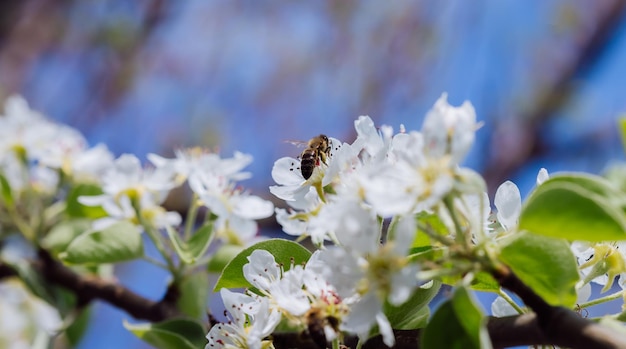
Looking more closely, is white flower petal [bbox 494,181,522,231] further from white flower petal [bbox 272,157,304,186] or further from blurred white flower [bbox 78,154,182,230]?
blurred white flower [bbox 78,154,182,230]

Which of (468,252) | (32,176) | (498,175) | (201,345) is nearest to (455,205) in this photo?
(468,252)

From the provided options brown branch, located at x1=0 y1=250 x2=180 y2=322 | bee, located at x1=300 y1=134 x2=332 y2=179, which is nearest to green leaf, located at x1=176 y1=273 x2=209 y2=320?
brown branch, located at x1=0 y1=250 x2=180 y2=322

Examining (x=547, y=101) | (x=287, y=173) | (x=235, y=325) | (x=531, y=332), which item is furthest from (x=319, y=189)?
(x=547, y=101)

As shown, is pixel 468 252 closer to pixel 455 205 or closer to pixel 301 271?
pixel 455 205

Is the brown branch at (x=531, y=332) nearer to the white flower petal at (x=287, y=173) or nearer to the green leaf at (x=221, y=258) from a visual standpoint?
the white flower petal at (x=287, y=173)

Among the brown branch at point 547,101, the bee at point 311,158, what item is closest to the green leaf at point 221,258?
the bee at point 311,158

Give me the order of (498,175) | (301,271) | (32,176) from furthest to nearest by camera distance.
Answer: (498,175) → (32,176) → (301,271)

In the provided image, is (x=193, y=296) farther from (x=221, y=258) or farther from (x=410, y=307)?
(x=410, y=307)
